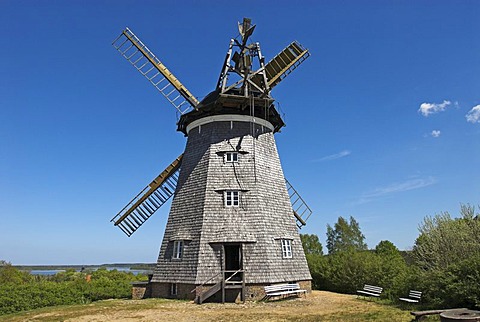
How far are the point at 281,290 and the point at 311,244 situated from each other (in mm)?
24286

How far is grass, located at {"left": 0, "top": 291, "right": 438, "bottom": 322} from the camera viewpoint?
1183cm

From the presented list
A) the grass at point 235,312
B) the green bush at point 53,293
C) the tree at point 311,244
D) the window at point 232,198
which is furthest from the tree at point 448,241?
the tree at point 311,244

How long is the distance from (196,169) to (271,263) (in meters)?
5.88

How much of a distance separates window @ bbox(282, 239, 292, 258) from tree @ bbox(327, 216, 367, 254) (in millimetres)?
27471

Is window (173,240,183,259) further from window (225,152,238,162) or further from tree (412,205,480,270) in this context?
tree (412,205,480,270)

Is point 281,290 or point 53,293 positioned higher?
point 53,293

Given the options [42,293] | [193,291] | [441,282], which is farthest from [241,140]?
[42,293]

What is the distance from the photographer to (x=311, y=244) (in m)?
39.2

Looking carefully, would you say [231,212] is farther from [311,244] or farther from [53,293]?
[311,244]

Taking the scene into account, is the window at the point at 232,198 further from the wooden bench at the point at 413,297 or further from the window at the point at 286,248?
the wooden bench at the point at 413,297

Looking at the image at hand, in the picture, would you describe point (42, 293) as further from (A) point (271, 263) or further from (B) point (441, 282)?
(B) point (441, 282)

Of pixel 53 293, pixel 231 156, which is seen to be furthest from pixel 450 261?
pixel 53 293

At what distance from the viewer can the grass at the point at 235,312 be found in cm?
1183

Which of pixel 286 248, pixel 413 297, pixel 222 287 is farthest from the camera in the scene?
pixel 286 248
